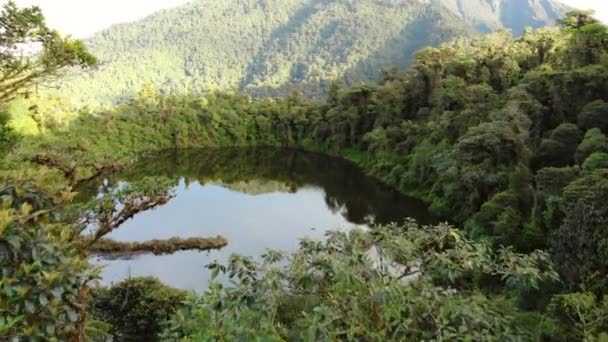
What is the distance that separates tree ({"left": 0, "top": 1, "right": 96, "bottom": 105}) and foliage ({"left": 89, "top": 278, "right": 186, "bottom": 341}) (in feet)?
15.2

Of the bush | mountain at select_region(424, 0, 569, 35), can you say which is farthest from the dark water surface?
mountain at select_region(424, 0, 569, 35)

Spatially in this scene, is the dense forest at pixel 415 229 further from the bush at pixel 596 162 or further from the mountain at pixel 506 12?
the mountain at pixel 506 12

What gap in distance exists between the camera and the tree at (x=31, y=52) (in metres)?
7.82

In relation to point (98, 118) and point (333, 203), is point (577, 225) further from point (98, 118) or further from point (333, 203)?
point (98, 118)

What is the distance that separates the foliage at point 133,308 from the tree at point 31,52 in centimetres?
462

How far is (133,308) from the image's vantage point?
35.2 feet

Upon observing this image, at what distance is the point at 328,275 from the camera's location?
3.94 m

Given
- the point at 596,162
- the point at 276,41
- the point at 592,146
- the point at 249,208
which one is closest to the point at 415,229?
the point at 596,162

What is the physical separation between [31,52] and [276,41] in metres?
128

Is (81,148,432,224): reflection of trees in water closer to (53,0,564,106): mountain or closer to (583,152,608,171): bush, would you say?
(583,152,608,171): bush

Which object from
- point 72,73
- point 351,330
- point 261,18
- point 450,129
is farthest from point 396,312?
point 261,18

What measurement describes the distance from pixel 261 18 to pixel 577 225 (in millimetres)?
146081

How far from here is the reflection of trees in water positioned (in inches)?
1032

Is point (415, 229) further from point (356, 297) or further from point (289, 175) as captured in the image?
point (289, 175)
